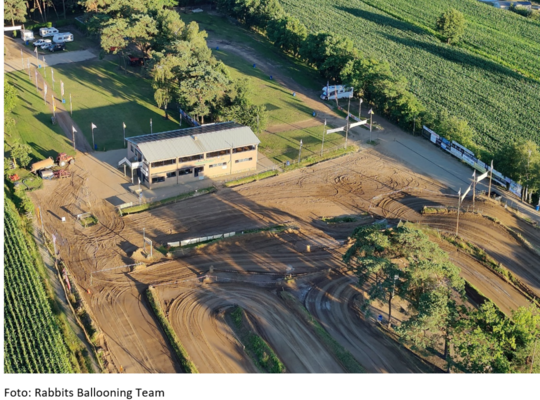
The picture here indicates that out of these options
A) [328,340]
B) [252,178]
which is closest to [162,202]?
[252,178]

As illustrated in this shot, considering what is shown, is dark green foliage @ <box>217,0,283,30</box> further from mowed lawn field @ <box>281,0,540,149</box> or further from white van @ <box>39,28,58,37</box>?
white van @ <box>39,28,58,37</box>

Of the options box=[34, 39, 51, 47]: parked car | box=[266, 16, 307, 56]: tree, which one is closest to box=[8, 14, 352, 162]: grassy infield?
box=[266, 16, 307, 56]: tree

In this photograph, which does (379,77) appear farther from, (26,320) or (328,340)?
(26,320)

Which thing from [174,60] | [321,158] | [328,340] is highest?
[174,60]

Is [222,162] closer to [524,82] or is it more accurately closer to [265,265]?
[265,265]

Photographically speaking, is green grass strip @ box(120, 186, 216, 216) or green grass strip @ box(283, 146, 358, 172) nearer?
green grass strip @ box(120, 186, 216, 216)

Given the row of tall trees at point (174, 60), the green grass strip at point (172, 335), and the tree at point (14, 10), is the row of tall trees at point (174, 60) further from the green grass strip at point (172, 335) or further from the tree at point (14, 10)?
the green grass strip at point (172, 335)
